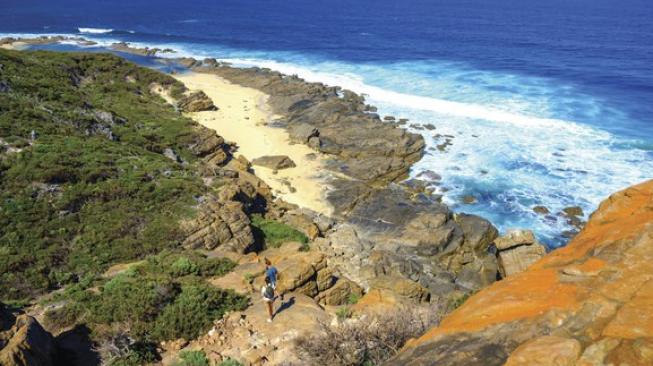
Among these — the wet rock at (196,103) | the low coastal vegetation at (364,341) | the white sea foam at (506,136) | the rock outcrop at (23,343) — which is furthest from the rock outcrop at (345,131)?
the rock outcrop at (23,343)

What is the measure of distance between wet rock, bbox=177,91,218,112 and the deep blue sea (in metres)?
19.3

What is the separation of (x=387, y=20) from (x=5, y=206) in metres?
102

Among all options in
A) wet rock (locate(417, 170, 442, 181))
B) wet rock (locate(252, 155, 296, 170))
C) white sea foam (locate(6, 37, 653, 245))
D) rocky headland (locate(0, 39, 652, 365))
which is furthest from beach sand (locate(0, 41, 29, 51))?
wet rock (locate(417, 170, 442, 181))

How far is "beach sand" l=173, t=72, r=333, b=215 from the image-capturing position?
31234 mm

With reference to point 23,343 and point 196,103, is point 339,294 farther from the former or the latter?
point 196,103

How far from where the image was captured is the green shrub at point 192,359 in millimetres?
10875

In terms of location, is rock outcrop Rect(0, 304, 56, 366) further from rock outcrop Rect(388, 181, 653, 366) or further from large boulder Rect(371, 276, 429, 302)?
large boulder Rect(371, 276, 429, 302)

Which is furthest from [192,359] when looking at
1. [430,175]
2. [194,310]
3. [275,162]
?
[430,175]

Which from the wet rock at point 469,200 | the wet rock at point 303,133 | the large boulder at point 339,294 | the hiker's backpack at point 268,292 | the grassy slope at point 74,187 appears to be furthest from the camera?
the wet rock at point 303,133

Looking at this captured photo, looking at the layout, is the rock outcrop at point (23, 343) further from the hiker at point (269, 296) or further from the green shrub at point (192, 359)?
the hiker at point (269, 296)

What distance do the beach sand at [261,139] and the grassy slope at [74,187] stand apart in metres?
6.25

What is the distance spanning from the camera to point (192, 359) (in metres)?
11.0

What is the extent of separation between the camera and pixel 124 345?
1119 centimetres

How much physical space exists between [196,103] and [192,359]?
39.0 meters
